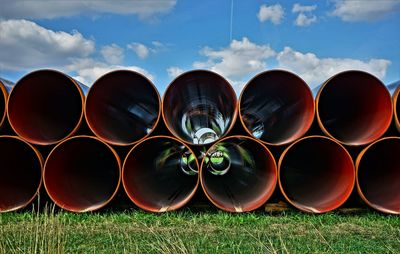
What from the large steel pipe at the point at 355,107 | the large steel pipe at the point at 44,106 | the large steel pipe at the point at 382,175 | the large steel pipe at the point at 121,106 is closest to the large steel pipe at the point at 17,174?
the large steel pipe at the point at 44,106

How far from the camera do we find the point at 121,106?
16.3 feet

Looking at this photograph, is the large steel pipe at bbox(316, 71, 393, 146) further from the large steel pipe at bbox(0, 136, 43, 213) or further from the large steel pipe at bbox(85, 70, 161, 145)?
the large steel pipe at bbox(0, 136, 43, 213)

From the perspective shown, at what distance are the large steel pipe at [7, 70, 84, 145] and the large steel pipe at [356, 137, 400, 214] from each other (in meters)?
3.32

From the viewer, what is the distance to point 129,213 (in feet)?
13.4

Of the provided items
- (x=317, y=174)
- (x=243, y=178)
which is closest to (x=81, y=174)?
(x=243, y=178)

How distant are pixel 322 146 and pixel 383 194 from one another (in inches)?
37.0

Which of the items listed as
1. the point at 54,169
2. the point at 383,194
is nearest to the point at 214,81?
the point at 54,169

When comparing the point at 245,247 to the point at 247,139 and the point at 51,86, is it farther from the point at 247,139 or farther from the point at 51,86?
the point at 51,86

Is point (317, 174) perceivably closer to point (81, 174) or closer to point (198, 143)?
point (198, 143)

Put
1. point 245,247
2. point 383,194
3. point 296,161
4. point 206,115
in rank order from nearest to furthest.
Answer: point 245,247, point 383,194, point 296,161, point 206,115

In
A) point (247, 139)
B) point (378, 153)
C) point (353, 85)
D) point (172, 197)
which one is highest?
point (353, 85)

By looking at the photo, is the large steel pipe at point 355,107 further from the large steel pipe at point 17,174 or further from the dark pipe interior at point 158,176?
the large steel pipe at point 17,174

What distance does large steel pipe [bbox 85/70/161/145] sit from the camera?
4.27 meters

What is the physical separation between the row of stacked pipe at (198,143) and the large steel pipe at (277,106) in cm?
2
